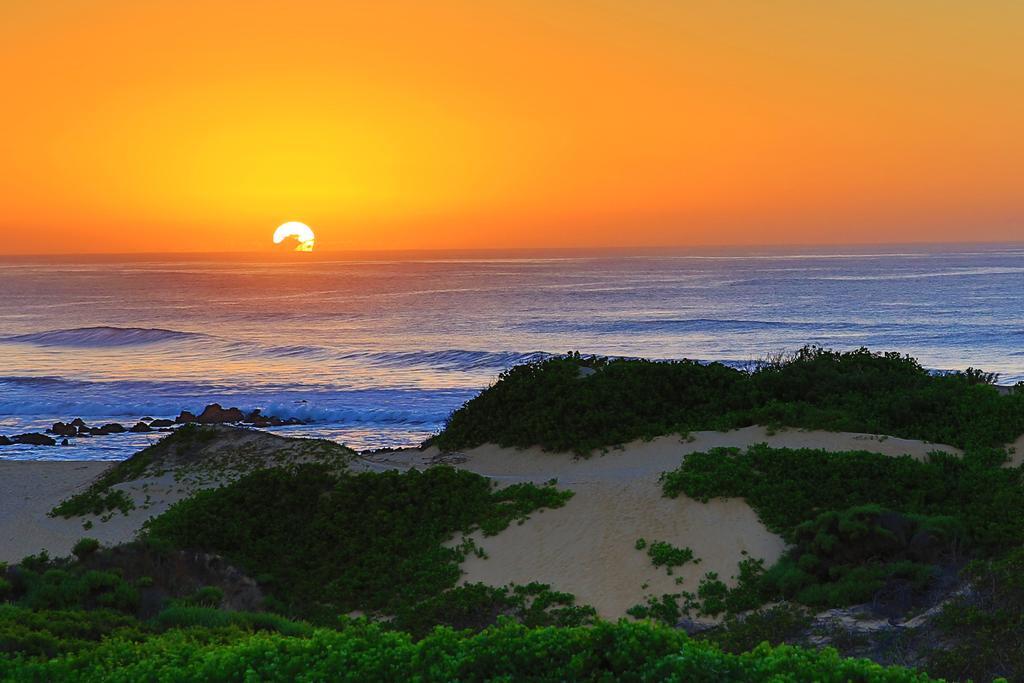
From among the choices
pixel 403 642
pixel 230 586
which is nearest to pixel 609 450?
pixel 230 586

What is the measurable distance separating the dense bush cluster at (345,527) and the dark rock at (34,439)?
17.2 m

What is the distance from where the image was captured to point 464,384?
46.2 meters

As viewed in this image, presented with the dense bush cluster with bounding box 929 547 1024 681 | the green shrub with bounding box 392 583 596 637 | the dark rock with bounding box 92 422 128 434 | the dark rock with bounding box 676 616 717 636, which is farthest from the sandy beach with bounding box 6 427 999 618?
the dark rock with bounding box 92 422 128 434

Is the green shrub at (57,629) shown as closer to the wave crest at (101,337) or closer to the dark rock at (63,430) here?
the dark rock at (63,430)

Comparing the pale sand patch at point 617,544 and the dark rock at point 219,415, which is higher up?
the pale sand patch at point 617,544

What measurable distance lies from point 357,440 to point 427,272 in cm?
14189

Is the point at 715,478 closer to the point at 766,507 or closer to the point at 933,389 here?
the point at 766,507

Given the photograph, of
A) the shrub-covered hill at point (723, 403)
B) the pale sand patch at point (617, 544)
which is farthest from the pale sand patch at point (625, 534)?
the shrub-covered hill at point (723, 403)

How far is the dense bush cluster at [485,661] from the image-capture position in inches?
297

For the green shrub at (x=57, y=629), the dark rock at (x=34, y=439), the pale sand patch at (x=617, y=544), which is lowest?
the dark rock at (x=34, y=439)

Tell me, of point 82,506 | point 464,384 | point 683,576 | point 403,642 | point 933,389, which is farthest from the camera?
point 464,384

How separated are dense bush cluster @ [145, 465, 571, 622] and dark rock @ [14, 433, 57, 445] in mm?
17227

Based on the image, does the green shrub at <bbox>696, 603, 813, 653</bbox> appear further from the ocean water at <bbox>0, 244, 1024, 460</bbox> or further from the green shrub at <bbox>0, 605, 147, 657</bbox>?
the ocean water at <bbox>0, 244, 1024, 460</bbox>

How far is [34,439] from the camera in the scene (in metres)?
33.1
